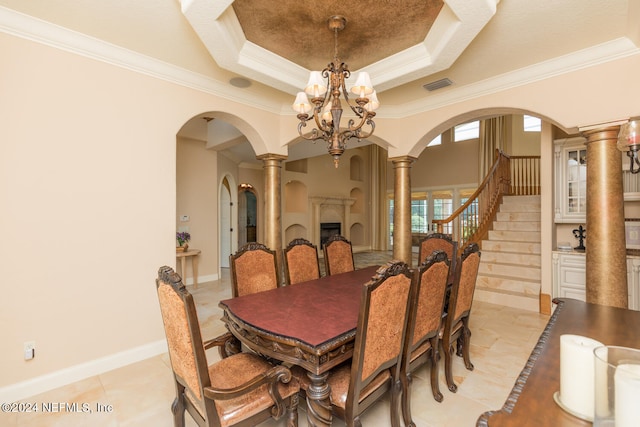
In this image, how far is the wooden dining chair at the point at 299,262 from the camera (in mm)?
2898

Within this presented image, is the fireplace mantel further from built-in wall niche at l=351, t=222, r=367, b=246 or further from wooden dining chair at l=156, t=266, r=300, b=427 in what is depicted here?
A: wooden dining chair at l=156, t=266, r=300, b=427

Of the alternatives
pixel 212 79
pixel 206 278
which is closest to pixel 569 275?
pixel 212 79

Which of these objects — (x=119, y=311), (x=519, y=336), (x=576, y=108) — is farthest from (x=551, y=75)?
(x=119, y=311)

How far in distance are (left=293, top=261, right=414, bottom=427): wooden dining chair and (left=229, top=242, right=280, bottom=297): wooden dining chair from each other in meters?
0.96

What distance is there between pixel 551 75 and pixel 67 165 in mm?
4379

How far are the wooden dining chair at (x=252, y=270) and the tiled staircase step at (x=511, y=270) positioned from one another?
369 centimetres

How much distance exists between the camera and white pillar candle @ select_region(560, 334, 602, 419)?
30.2 inches

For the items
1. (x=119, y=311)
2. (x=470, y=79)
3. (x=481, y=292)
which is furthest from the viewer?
(x=481, y=292)

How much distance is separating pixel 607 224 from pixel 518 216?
2777 mm

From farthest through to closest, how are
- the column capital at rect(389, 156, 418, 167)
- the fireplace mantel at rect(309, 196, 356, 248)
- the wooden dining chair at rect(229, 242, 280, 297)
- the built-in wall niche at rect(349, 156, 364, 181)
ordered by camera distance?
the built-in wall niche at rect(349, 156, 364, 181) < the fireplace mantel at rect(309, 196, 356, 248) < the column capital at rect(389, 156, 418, 167) < the wooden dining chair at rect(229, 242, 280, 297)

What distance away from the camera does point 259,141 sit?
12.6 ft

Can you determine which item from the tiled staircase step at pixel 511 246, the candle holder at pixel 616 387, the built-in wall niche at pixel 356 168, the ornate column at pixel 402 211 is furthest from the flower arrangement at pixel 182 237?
the built-in wall niche at pixel 356 168

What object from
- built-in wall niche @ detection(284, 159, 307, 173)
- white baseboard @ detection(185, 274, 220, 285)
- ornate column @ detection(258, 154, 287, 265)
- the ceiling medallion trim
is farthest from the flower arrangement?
built-in wall niche @ detection(284, 159, 307, 173)

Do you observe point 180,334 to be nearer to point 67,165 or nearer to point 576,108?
point 67,165
